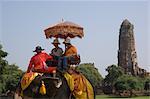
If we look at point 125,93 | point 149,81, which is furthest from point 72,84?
point 149,81

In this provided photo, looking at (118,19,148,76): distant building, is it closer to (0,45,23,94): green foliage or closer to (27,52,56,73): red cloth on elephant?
(0,45,23,94): green foliage

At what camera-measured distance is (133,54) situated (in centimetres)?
4862

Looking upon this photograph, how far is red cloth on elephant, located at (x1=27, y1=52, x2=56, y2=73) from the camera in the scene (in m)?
7.10

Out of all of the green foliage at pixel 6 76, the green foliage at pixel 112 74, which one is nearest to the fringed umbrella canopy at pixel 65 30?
the green foliage at pixel 6 76

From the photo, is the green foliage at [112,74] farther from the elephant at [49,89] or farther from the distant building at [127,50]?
the elephant at [49,89]

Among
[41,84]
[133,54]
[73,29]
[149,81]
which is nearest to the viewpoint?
[41,84]

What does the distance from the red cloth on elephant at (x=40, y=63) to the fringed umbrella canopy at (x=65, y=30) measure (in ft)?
1.92

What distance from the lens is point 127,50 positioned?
1901 inches

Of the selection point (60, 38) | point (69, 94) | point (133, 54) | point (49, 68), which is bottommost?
point (69, 94)

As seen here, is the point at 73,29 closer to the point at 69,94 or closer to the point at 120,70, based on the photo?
the point at 69,94

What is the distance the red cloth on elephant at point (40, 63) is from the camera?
7102 mm

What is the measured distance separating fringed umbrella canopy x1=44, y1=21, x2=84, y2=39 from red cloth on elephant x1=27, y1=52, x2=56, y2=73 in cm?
58

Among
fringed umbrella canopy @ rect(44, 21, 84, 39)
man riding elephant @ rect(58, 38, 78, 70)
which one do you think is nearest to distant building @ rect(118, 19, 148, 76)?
fringed umbrella canopy @ rect(44, 21, 84, 39)

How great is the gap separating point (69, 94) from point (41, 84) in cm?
53
